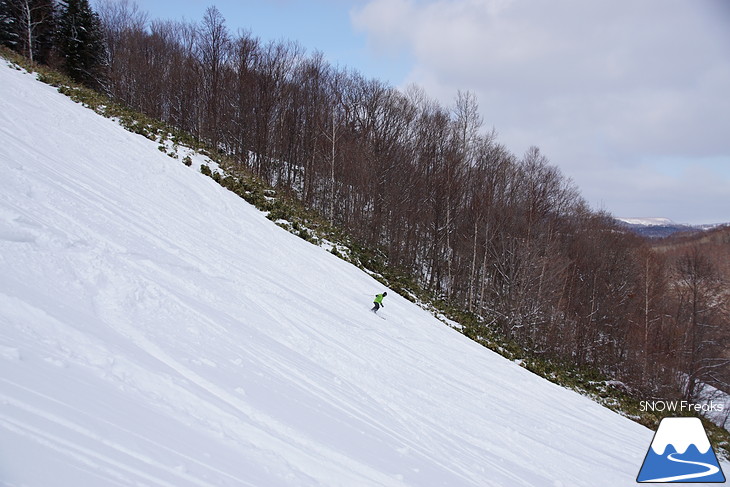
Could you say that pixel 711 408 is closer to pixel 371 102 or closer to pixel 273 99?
pixel 371 102

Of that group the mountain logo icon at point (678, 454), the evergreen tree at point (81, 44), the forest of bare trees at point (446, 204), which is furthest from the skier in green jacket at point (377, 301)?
the evergreen tree at point (81, 44)

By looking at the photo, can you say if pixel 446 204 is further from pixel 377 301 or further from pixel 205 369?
pixel 205 369

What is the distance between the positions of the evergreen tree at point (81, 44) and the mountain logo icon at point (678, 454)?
3429 centimetres

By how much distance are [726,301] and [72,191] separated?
33.4 meters

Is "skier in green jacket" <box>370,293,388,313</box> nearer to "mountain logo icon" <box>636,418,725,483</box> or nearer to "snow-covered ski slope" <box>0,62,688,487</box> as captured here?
"snow-covered ski slope" <box>0,62,688,487</box>

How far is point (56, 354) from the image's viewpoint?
2.87 metres

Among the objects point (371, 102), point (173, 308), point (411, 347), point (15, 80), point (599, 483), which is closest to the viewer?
point (173, 308)

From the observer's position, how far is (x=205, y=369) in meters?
3.75

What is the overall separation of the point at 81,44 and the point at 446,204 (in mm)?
29129

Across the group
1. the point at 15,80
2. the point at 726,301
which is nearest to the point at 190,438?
the point at 15,80

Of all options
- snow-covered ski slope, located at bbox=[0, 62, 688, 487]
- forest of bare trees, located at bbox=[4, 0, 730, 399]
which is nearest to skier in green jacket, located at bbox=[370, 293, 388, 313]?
snow-covered ski slope, located at bbox=[0, 62, 688, 487]
